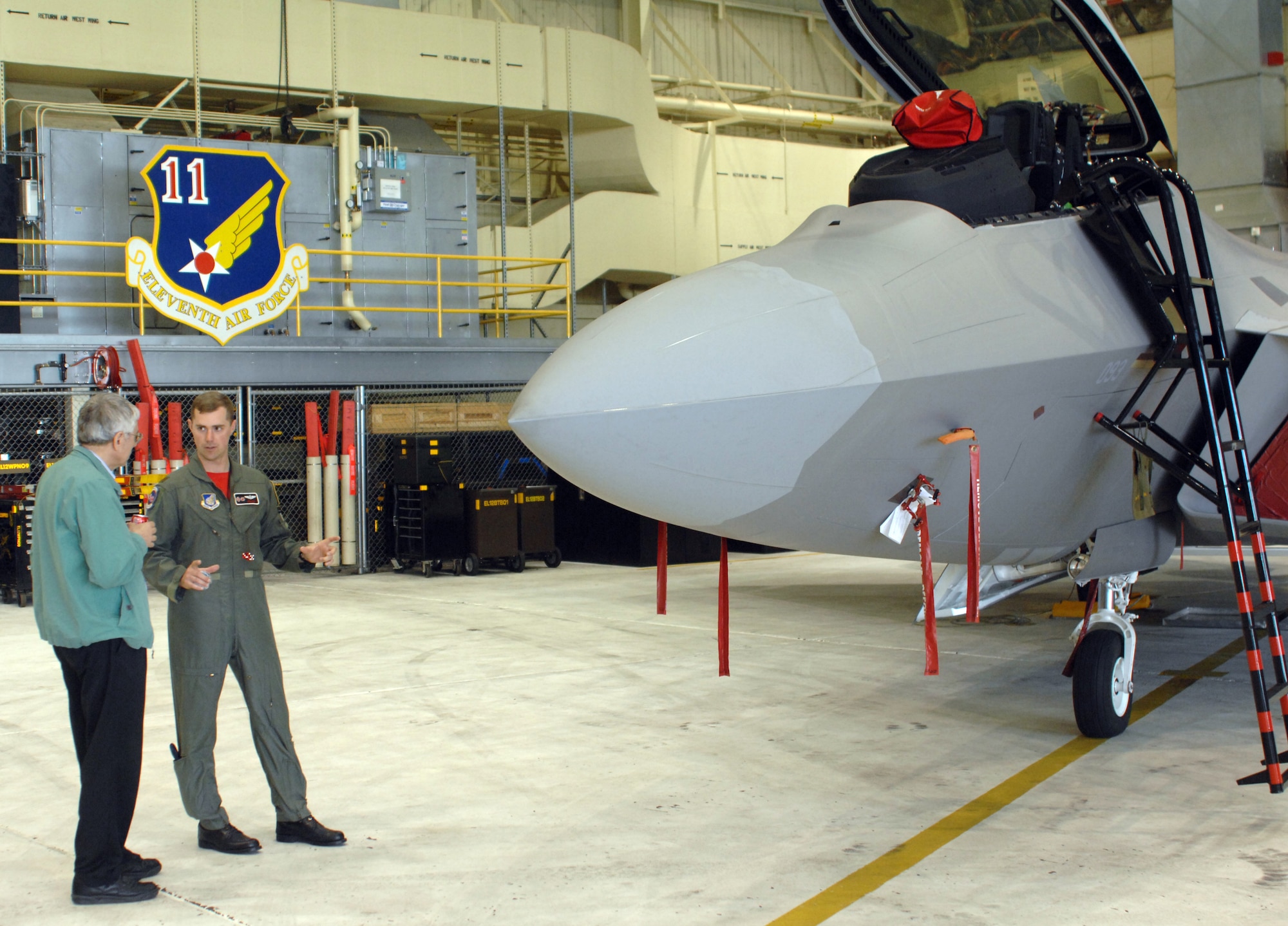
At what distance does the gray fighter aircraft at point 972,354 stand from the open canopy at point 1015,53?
1cm

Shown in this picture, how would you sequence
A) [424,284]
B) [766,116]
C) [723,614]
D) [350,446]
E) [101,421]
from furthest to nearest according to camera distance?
[766,116], [424,284], [350,446], [723,614], [101,421]

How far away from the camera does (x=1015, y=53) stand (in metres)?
6.00

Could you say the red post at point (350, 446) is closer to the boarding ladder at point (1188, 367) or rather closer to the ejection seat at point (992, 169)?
the ejection seat at point (992, 169)

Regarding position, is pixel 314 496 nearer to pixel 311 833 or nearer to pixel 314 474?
pixel 314 474

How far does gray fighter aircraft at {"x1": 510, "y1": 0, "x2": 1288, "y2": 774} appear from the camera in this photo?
3.61 meters

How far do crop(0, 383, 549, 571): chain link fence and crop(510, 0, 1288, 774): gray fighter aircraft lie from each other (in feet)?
24.7

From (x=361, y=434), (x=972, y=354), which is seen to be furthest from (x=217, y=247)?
(x=972, y=354)

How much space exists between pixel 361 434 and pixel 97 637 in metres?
10.3

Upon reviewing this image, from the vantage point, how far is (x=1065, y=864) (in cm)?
407

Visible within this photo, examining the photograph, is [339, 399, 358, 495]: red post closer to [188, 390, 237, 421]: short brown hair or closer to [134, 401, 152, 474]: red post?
[134, 401, 152, 474]: red post

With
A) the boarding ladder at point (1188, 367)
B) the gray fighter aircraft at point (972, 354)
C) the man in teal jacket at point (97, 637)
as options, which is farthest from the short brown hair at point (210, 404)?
the boarding ladder at point (1188, 367)

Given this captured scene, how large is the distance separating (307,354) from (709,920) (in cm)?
1126

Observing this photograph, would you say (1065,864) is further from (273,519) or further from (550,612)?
(550,612)

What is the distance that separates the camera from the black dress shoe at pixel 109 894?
391 centimetres
